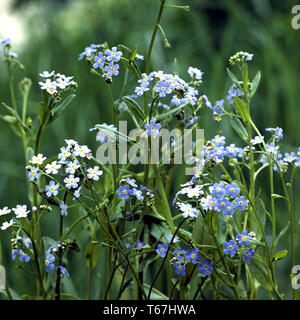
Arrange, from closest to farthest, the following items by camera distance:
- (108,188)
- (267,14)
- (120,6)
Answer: (108,188)
(267,14)
(120,6)

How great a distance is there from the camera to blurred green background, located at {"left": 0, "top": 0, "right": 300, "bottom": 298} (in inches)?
56.4

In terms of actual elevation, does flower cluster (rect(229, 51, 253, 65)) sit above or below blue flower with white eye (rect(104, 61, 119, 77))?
above

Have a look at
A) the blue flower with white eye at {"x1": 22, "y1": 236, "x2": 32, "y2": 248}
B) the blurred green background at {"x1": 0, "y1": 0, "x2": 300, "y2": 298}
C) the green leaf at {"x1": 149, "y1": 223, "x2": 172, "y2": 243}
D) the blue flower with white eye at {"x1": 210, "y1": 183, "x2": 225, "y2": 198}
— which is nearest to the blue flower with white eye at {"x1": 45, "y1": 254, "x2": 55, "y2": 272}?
the blue flower with white eye at {"x1": 22, "y1": 236, "x2": 32, "y2": 248}

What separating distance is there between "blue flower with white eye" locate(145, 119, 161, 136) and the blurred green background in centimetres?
58

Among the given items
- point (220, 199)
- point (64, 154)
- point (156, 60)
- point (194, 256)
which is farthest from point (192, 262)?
point (156, 60)

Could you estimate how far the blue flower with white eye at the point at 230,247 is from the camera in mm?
597

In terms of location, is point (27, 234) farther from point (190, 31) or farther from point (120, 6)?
point (120, 6)

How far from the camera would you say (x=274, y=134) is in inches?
26.1

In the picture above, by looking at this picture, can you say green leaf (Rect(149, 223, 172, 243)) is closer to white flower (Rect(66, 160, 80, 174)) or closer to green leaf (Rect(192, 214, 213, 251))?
green leaf (Rect(192, 214, 213, 251))

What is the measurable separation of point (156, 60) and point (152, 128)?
111cm

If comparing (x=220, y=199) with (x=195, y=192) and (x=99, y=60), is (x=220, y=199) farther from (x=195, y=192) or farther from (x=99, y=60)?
(x=99, y=60)
